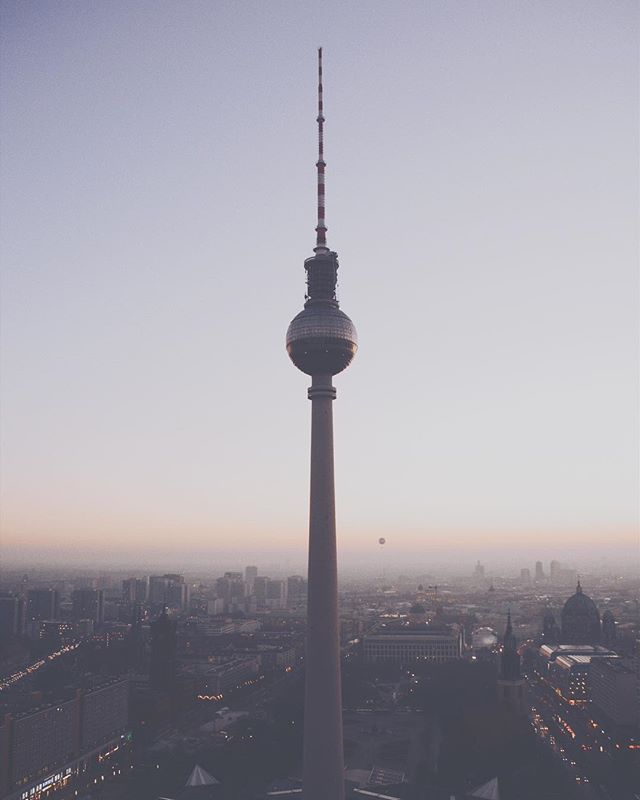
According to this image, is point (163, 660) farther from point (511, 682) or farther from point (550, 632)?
point (550, 632)

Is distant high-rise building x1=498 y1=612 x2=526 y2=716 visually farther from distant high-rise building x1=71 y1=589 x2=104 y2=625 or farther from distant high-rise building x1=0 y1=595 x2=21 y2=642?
distant high-rise building x1=71 y1=589 x2=104 y2=625

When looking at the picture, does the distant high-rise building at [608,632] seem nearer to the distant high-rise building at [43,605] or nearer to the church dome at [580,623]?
the church dome at [580,623]

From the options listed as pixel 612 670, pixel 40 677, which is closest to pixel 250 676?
pixel 40 677

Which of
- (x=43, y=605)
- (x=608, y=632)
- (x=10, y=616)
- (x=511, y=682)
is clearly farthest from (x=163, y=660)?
(x=43, y=605)

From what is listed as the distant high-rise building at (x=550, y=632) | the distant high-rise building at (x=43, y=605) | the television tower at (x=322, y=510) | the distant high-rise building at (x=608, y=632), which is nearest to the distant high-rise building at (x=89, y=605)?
the distant high-rise building at (x=43, y=605)

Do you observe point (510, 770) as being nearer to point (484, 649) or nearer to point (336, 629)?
point (336, 629)

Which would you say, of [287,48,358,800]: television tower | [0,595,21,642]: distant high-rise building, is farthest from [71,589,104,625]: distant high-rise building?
[287,48,358,800]: television tower

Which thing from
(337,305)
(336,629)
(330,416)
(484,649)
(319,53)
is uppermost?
(319,53)
